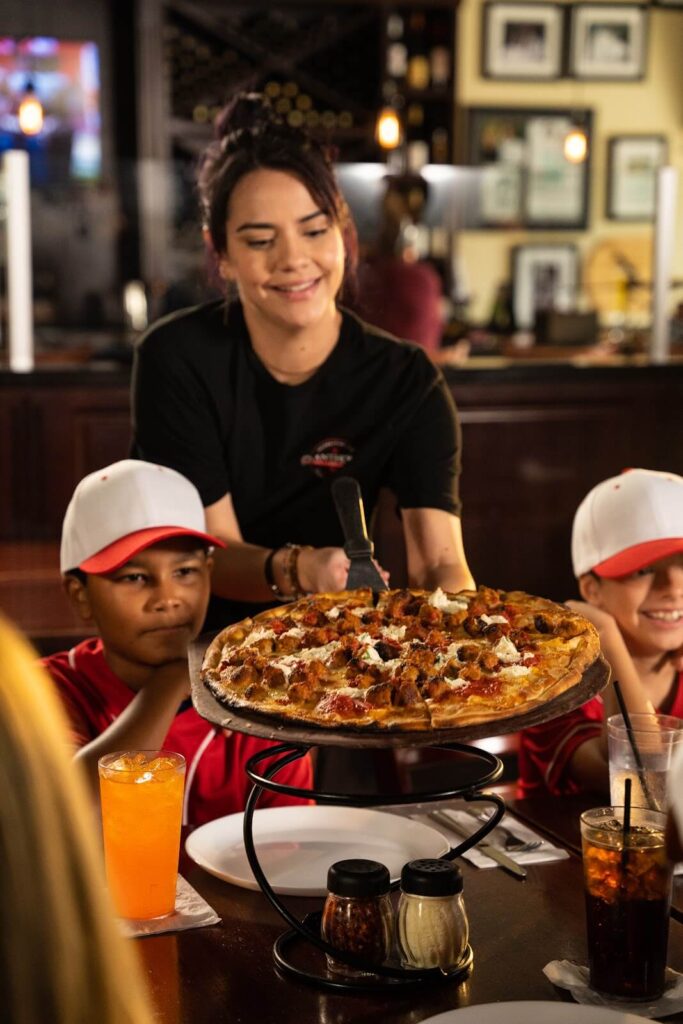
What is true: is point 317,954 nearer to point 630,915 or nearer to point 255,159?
point 630,915

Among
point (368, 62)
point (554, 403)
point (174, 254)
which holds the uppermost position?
point (368, 62)

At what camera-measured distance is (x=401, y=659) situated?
1.61 m

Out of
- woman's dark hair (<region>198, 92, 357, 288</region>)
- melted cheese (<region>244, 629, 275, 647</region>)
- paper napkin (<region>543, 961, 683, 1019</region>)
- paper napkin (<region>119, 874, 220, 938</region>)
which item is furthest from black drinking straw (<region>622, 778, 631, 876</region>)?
woman's dark hair (<region>198, 92, 357, 288</region>)

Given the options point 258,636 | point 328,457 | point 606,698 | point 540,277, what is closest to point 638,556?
point 606,698

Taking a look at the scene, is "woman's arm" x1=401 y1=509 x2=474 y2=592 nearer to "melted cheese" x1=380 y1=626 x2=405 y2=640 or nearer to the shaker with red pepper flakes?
"melted cheese" x1=380 y1=626 x2=405 y2=640

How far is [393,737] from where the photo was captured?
129 cm

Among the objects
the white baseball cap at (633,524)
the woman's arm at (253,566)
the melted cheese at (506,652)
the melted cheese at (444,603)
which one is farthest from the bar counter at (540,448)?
the melted cheese at (506,652)

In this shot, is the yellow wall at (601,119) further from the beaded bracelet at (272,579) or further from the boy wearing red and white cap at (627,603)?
the beaded bracelet at (272,579)

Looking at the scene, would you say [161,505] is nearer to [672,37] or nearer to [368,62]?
[368,62]

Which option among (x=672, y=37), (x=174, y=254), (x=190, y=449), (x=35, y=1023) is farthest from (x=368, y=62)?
(x=35, y=1023)

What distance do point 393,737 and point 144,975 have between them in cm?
35

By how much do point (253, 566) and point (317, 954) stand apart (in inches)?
33.6

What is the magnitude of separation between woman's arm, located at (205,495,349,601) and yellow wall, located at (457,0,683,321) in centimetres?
693

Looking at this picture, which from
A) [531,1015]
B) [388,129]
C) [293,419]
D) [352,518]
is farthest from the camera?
[388,129]
